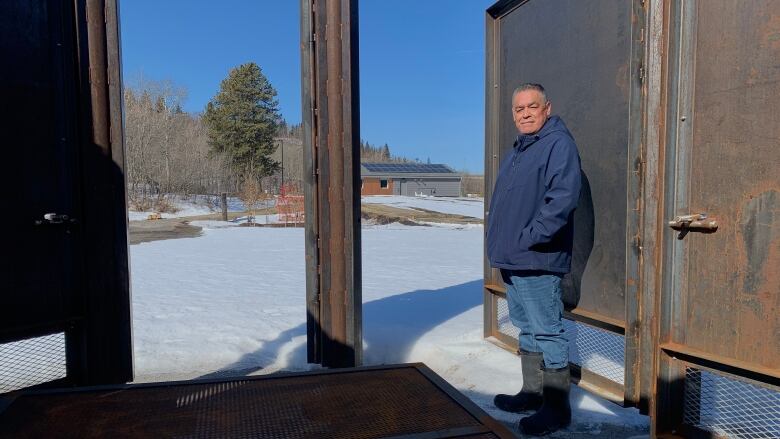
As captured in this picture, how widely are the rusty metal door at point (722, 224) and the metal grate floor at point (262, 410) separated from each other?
3.36 feet

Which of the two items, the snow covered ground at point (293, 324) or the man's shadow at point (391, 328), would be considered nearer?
the snow covered ground at point (293, 324)

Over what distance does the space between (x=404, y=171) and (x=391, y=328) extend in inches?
2046

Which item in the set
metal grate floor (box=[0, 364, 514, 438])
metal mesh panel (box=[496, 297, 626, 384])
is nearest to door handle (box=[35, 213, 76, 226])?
metal grate floor (box=[0, 364, 514, 438])

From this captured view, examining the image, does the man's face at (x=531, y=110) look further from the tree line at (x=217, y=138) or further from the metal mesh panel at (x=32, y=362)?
the tree line at (x=217, y=138)

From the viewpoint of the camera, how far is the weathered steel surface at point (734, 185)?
1828 mm

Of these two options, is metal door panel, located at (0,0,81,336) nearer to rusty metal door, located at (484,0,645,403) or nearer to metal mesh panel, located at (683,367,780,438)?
rusty metal door, located at (484,0,645,403)

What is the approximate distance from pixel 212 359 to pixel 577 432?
2.42 metres

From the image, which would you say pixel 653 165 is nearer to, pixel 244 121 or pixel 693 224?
pixel 693 224

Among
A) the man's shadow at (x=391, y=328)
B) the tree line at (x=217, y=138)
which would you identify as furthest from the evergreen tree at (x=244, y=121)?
the man's shadow at (x=391, y=328)

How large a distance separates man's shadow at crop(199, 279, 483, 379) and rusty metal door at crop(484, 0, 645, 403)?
4.15 ft

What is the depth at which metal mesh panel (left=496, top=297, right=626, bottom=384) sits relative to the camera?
300 centimetres

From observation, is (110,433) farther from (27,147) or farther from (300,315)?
(300,315)

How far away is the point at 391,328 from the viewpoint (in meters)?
4.13

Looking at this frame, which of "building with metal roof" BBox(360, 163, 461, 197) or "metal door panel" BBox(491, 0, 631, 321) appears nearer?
"metal door panel" BBox(491, 0, 631, 321)
